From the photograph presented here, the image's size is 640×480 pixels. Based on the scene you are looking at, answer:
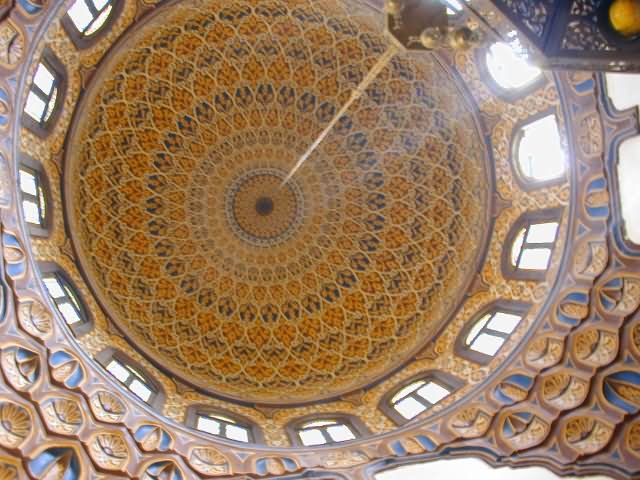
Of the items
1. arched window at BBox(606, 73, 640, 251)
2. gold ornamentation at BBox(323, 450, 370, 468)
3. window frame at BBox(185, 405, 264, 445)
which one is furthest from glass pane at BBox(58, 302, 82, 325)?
arched window at BBox(606, 73, 640, 251)

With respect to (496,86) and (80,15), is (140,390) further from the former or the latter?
(496,86)

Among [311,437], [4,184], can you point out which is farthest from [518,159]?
[4,184]

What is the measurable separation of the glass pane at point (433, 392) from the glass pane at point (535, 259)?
250 cm

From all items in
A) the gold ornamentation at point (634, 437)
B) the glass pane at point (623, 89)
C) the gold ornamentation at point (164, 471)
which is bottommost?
the gold ornamentation at point (164, 471)

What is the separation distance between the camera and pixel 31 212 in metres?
8.92

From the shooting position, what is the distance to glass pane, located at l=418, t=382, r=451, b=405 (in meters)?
9.51

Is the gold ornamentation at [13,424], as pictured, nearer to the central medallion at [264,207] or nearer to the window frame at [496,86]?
the central medallion at [264,207]

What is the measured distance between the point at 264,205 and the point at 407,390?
4992 millimetres

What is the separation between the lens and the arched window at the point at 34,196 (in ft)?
28.5

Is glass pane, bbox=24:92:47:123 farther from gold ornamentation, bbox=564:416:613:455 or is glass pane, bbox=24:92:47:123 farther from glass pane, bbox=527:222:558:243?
gold ornamentation, bbox=564:416:613:455

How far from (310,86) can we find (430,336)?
5566 mm

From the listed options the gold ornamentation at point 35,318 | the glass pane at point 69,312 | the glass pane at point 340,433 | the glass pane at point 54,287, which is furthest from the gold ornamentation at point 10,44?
the glass pane at point 340,433

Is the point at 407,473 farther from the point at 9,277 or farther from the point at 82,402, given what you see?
the point at 9,277

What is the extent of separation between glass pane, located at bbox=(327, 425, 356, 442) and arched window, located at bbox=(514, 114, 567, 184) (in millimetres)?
5208
